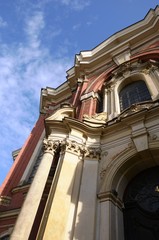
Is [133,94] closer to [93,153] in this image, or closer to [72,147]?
[93,153]

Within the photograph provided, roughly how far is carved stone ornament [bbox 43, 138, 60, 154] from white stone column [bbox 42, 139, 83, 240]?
0.35 m

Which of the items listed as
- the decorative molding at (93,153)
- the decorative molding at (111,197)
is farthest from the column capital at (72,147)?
the decorative molding at (111,197)

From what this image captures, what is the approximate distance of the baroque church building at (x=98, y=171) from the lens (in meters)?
5.98

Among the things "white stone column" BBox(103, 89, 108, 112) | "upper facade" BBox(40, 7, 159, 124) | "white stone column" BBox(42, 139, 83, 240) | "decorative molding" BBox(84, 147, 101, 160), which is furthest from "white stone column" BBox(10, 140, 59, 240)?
"white stone column" BBox(103, 89, 108, 112)

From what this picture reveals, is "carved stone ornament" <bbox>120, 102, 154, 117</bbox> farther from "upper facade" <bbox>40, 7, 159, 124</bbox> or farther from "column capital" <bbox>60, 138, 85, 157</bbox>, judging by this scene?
"column capital" <bbox>60, 138, 85, 157</bbox>

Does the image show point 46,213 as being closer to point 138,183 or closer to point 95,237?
point 95,237

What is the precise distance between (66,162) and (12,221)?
3.59 meters

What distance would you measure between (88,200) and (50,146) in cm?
247

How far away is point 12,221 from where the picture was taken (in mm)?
8836

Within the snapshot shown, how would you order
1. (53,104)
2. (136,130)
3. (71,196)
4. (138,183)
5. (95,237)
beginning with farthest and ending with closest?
1. (53,104)
2. (136,130)
3. (138,183)
4. (71,196)
5. (95,237)

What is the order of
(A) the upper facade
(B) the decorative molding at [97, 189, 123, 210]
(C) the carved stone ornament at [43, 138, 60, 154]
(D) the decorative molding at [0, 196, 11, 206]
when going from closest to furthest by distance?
(B) the decorative molding at [97, 189, 123, 210] < (C) the carved stone ornament at [43, 138, 60, 154] < (D) the decorative molding at [0, 196, 11, 206] < (A) the upper facade

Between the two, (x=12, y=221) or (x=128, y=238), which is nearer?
(x=128, y=238)

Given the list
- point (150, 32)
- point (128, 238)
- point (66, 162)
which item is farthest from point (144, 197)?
point (150, 32)

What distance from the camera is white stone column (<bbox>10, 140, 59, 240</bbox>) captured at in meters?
5.64
